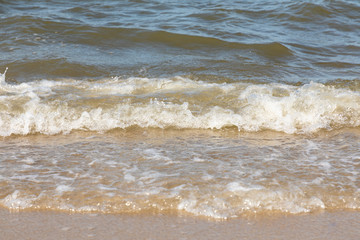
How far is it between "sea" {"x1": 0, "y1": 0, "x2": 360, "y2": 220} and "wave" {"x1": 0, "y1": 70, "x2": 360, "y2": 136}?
2cm

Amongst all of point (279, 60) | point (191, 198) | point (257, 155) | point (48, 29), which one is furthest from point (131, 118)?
point (48, 29)

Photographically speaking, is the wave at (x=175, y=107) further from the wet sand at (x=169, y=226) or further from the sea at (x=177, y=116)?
the wet sand at (x=169, y=226)

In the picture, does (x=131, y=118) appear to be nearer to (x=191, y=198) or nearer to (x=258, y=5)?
(x=191, y=198)

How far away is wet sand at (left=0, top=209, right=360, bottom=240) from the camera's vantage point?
8.22 ft

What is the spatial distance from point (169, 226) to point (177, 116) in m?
1.92

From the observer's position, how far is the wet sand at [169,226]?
2.51m

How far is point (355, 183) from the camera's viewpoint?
311cm

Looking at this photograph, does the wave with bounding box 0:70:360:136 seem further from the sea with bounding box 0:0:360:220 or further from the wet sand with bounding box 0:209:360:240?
the wet sand with bounding box 0:209:360:240

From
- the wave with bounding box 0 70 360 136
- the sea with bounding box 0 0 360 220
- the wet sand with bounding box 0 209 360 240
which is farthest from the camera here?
the wave with bounding box 0 70 360 136

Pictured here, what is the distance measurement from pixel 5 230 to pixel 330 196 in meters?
1.96

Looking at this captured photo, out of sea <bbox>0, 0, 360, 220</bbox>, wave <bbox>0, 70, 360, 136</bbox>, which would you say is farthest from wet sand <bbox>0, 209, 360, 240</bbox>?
wave <bbox>0, 70, 360, 136</bbox>

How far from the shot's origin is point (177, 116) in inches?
174

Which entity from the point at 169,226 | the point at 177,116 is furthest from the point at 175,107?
the point at 169,226

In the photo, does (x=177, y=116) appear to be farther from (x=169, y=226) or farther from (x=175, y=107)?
(x=169, y=226)
